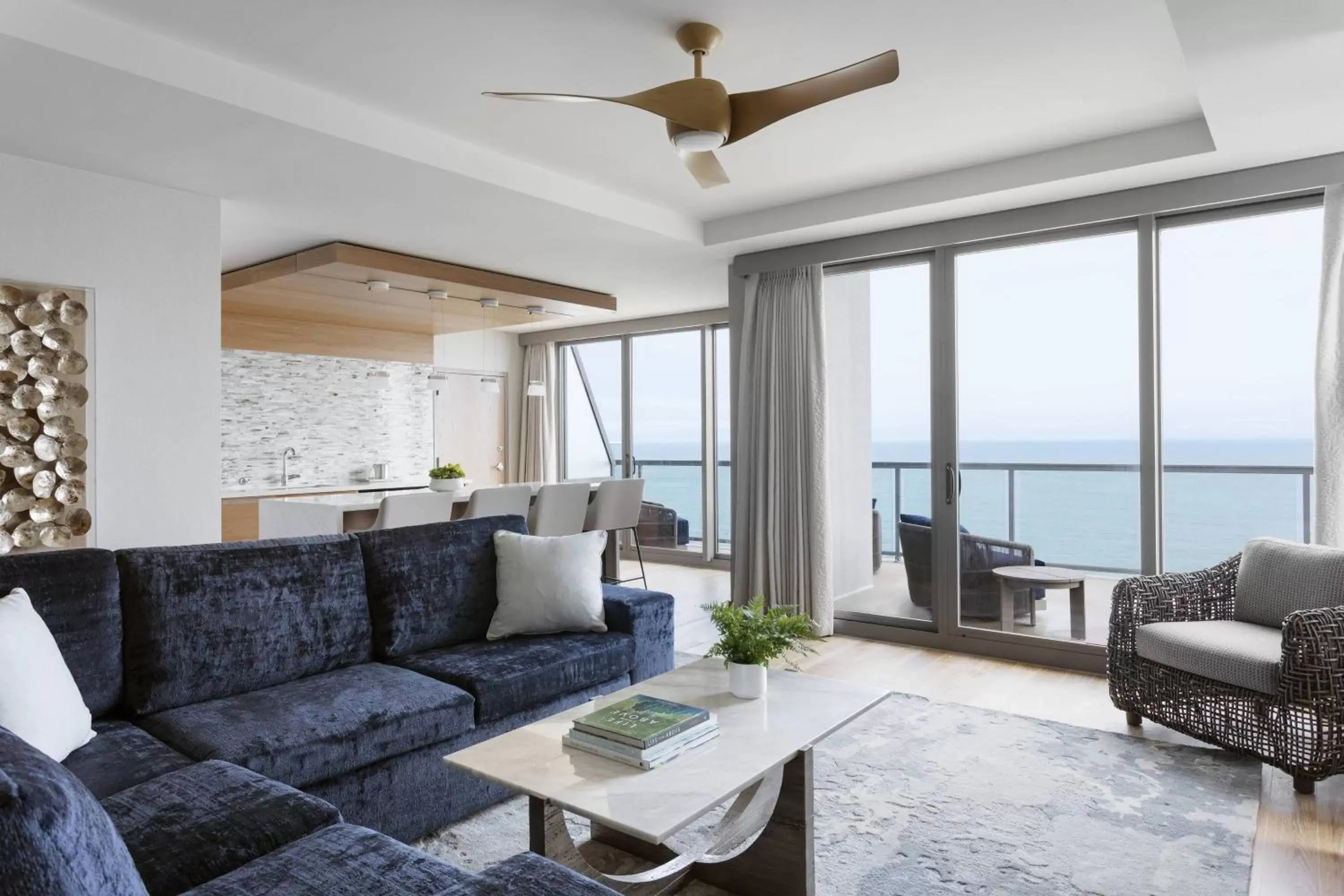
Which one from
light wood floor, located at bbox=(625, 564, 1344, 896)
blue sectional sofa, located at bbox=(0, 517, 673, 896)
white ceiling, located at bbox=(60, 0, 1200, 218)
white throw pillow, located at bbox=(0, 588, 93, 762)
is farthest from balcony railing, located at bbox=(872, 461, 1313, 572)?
white throw pillow, located at bbox=(0, 588, 93, 762)

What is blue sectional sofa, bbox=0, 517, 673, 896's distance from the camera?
59.5 inches

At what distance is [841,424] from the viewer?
213 inches

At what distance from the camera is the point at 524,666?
9.62 ft

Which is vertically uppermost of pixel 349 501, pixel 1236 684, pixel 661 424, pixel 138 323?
pixel 138 323

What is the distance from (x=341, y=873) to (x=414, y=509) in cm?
335

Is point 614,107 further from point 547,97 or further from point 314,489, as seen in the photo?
point 314,489

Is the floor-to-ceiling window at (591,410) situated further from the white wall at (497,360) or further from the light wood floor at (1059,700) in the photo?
the light wood floor at (1059,700)

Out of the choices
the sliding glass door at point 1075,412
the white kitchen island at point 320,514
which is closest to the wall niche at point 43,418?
the white kitchen island at point 320,514

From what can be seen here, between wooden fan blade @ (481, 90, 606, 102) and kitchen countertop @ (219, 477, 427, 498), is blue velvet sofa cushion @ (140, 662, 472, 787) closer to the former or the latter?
wooden fan blade @ (481, 90, 606, 102)

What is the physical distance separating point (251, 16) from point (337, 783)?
2.45m

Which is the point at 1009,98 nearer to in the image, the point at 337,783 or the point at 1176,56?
the point at 1176,56

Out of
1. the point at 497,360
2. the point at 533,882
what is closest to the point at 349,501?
the point at 533,882

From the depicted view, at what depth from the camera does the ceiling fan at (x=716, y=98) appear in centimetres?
249

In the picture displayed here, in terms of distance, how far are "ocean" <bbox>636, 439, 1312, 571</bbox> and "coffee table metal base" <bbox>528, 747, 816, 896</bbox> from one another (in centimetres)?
293
